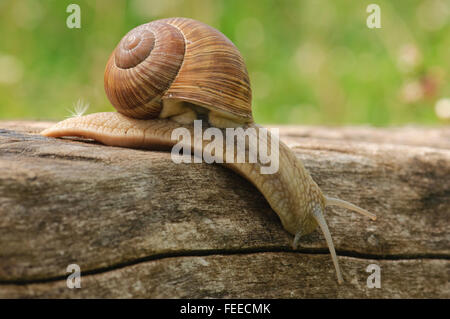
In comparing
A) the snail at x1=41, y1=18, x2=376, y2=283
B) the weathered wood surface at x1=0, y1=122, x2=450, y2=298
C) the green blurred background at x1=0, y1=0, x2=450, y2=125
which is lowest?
the weathered wood surface at x1=0, y1=122, x2=450, y2=298

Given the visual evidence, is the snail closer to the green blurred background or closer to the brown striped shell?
the brown striped shell

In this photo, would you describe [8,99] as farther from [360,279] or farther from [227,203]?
[360,279]

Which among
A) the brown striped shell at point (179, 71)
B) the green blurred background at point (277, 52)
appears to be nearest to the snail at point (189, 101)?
the brown striped shell at point (179, 71)

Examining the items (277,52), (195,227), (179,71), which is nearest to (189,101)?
(179,71)

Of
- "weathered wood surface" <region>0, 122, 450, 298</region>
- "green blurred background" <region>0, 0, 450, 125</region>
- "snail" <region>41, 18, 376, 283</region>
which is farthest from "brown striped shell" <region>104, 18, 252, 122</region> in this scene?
"green blurred background" <region>0, 0, 450, 125</region>

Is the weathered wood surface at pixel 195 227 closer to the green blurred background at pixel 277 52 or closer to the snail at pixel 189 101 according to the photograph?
the snail at pixel 189 101

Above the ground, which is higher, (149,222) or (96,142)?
(96,142)
